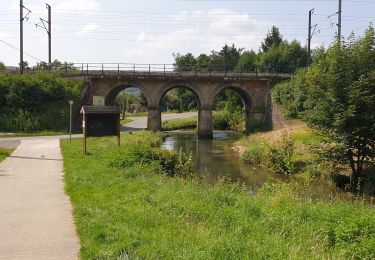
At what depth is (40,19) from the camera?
151 ft

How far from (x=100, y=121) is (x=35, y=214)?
37.4 feet

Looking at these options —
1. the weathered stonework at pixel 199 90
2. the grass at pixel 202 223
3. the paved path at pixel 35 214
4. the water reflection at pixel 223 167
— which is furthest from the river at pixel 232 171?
the weathered stonework at pixel 199 90

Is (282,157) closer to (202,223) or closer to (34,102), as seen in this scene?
(202,223)

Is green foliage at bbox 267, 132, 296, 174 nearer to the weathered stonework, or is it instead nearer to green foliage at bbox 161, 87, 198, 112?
the weathered stonework

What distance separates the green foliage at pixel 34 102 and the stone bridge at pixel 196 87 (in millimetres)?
3505

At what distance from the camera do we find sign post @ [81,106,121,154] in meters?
19.4

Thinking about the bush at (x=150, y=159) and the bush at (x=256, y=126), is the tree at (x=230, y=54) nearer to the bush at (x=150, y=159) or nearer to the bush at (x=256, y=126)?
the bush at (x=256, y=126)

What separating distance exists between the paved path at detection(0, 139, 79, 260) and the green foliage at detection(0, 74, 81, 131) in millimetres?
19920

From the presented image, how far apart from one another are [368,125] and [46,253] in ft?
51.0

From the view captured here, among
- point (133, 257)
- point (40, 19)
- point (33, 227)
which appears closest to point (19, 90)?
point (40, 19)

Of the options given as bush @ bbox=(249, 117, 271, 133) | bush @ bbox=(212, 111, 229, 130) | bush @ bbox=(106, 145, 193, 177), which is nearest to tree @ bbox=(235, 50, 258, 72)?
bush @ bbox=(212, 111, 229, 130)

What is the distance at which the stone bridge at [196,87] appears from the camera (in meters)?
42.8

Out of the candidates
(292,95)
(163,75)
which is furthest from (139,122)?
(292,95)

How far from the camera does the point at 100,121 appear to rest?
65.3ft
